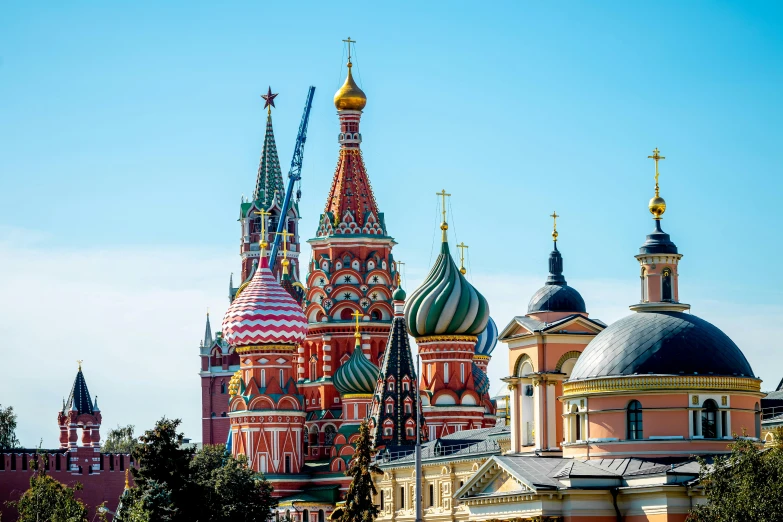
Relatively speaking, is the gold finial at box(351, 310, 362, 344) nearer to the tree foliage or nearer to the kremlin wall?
the kremlin wall

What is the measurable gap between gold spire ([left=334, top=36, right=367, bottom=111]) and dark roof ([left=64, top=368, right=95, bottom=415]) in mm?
25570

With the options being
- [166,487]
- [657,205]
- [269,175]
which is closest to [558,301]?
[657,205]

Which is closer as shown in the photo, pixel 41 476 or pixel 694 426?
pixel 694 426

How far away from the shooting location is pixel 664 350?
184ft

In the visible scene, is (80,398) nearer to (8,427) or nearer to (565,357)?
Result: (8,427)

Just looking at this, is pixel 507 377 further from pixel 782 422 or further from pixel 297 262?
pixel 297 262

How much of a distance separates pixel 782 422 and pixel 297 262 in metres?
60.7

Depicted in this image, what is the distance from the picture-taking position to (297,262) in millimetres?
120062

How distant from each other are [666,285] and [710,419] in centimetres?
493

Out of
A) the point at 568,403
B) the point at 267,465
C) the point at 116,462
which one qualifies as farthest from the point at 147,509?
the point at 116,462

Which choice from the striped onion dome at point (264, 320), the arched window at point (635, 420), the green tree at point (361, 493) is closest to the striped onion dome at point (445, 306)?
the striped onion dome at point (264, 320)

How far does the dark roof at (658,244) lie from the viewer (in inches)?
2336

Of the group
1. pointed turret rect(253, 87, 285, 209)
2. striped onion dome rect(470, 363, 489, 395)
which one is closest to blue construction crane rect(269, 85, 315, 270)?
pointed turret rect(253, 87, 285, 209)

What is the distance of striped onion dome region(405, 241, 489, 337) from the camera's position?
86250 mm
